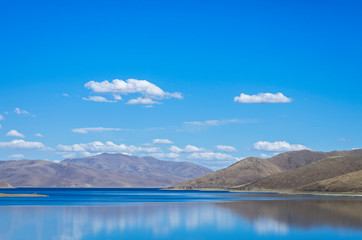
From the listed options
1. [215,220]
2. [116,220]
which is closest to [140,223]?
[116,220]

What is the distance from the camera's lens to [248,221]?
70.6 metres

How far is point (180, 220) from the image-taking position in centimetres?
7281

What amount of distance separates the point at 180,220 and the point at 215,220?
4.89m

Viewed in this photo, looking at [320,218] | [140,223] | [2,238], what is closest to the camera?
[2,238]

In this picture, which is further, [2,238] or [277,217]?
[277,217]

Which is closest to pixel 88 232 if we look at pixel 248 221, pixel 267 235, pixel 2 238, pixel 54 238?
pixel 54 238

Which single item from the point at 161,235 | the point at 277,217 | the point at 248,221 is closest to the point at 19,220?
the point at 161,235

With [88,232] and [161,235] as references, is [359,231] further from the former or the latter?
[88,232]

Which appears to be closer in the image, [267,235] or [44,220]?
[267,235]

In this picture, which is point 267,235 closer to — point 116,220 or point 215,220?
point 215,220

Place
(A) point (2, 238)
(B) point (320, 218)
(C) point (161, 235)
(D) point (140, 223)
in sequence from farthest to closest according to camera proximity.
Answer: (B) point (320, 218) → (D) point (140, 223) → (C) point (161, 235) → (A) point (2, 238)

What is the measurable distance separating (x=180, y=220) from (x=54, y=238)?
2466 centimetres

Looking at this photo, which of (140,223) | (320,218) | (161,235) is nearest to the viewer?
(161,235)

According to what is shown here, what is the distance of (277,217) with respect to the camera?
75750 mm
